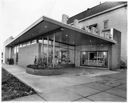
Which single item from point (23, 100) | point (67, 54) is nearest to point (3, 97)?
point (23, 100)

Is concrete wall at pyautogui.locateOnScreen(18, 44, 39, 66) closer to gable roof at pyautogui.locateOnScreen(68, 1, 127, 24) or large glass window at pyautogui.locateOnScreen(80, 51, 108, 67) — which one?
large glass window at pyautogui.locateOnScreen(80, 51, 108, 67)

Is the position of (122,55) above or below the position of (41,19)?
below

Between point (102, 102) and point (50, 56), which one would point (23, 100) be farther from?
point (50, 56)

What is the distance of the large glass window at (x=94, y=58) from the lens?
13.0 meters

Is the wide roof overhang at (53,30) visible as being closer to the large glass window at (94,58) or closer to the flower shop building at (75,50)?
the flower shop building at (75,50)

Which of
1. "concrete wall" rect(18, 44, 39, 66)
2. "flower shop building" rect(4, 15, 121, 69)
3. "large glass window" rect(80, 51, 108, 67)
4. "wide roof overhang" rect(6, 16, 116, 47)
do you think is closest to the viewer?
"wide roof overhang" rect(6, 16, 116, 47)

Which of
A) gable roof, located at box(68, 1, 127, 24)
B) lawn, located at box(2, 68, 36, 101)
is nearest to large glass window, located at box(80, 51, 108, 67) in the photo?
gable roof, located at box(68, 1, 127, 24)

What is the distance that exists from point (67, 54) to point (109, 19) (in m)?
8.54

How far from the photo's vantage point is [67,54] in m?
14.6

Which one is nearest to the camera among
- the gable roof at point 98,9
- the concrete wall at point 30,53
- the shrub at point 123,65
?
the concrete wall at point 30,53

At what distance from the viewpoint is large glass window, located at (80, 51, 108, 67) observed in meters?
13.0

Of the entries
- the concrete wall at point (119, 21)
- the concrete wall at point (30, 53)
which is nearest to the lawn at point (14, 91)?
the concrete wall at point (30, 53)

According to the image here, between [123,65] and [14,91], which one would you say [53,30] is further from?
[123,65]

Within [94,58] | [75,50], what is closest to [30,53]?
[75,50]
